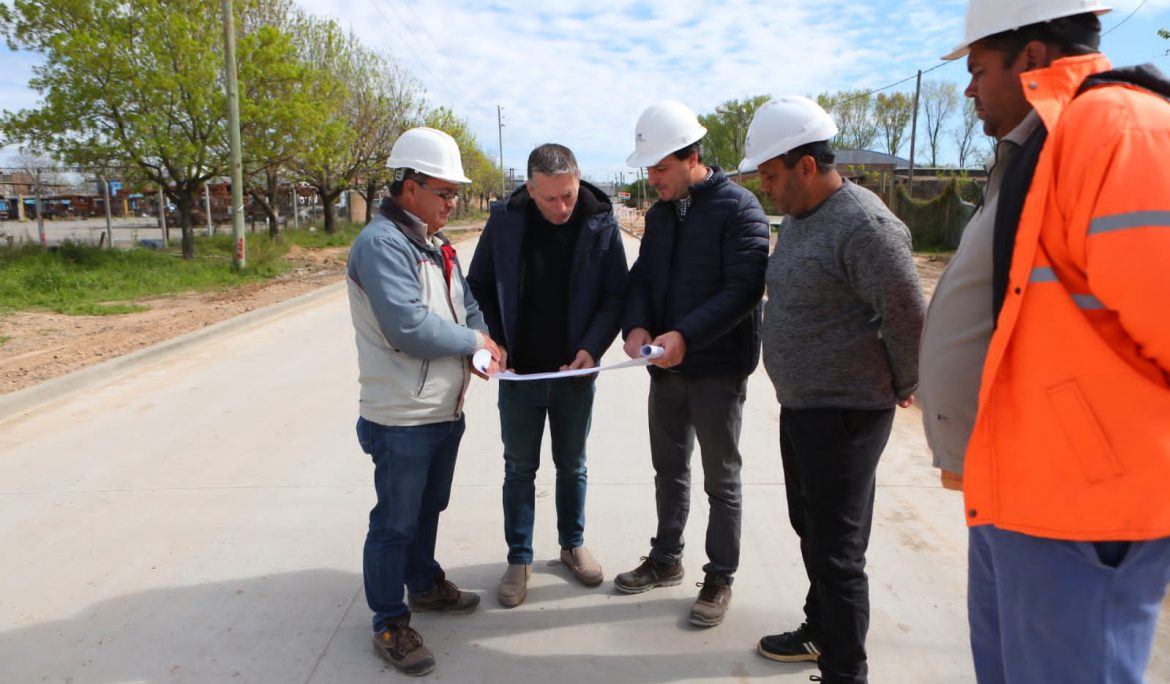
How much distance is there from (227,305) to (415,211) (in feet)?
36.8

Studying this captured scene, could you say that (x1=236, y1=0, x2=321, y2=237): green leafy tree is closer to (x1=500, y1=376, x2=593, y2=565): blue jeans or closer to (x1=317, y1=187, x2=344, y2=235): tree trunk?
(x1=317, y1=187, x2=344, y2=235): tree trunk

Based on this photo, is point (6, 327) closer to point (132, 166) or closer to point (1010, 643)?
point (132, 166)

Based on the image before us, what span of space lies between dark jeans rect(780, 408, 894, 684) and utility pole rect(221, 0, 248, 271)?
16.5 meters

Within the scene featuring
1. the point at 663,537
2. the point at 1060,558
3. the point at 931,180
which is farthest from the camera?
the point at 931,180

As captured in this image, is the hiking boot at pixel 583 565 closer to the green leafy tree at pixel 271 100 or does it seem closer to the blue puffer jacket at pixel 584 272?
the blue puffer jacket at pixel 584 272

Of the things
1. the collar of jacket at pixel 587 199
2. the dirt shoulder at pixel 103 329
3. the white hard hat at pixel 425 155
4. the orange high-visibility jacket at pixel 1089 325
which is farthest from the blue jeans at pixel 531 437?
the dirt shoulder at pixel 103 329

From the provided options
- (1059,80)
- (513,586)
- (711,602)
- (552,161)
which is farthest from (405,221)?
(1059,80)

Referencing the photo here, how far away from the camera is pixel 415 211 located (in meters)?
2.93

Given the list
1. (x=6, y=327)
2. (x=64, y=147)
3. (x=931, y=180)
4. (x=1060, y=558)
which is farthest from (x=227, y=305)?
(x=931, y=180)

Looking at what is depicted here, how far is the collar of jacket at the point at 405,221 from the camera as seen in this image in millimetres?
2848

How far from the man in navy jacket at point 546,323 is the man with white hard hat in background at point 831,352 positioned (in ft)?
3.15

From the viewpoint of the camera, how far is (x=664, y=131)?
3.05 meters

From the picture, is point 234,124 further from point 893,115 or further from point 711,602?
point 893,115

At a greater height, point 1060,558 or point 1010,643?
point 1060,558
